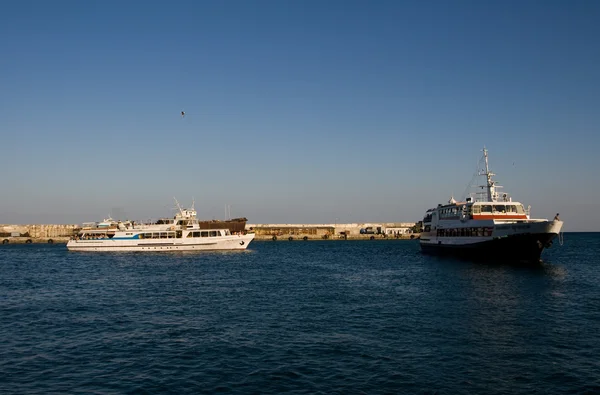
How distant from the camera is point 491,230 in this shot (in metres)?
61.8

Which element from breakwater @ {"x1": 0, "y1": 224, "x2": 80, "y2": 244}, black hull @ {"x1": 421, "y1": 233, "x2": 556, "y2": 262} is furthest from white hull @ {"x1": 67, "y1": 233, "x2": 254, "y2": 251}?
breakwater @ {"x1": 0, "y1": 224, "x2": 80, "y2": 244}

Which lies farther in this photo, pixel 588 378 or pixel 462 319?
pixel 462 319

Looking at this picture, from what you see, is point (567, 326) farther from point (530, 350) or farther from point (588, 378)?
point (588, 378)

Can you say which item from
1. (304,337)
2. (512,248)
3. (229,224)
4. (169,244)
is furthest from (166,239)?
(304,337)

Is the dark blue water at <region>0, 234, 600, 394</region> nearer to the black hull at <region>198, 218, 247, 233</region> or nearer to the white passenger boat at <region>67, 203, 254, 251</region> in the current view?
the white passenger boat at <region>67, 203, 254, 251</region>

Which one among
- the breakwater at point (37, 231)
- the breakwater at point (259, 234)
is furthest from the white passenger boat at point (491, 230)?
the breakwater at point (37, 231)

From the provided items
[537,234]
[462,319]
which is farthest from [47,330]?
[537,234]

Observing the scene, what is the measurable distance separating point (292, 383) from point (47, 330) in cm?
1703

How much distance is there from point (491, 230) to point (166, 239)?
61.7m

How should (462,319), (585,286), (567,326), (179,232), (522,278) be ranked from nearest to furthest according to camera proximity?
1. (567,326)
2. (462,319)
3. (585,286)
4. (522,278)
5. (179,232)

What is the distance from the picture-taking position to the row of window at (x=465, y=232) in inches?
2482

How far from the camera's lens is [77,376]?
18.2m

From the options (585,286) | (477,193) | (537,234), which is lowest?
(585,286)

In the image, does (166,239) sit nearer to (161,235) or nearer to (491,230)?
(161,235)
